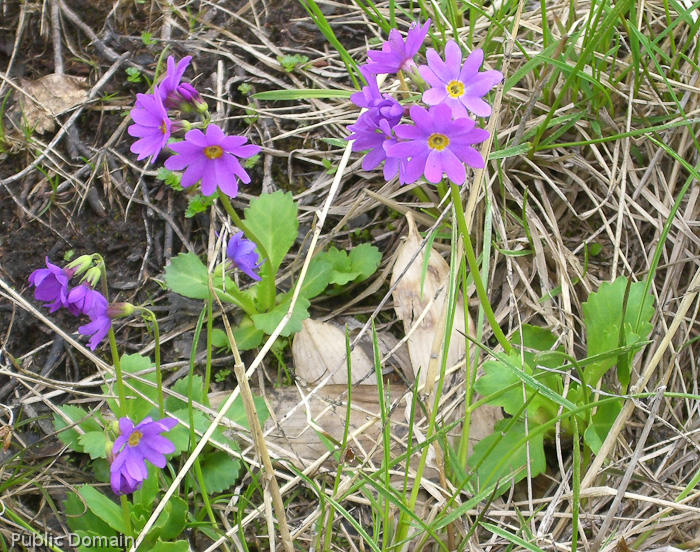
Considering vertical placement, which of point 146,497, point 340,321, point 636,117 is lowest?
Answer: point 146,497

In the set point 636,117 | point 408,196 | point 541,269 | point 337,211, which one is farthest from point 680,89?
point 337,211

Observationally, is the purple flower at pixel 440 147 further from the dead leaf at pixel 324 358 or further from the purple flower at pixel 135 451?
the purple flower at pixel 135 451

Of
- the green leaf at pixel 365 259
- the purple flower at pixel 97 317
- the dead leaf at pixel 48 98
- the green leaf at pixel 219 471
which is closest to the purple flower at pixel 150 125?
the purple flower at pixel 97 317

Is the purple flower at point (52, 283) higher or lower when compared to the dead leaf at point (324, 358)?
higher

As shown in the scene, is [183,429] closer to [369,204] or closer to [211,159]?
[211,159]

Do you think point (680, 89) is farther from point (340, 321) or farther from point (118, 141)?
point (118, 141)

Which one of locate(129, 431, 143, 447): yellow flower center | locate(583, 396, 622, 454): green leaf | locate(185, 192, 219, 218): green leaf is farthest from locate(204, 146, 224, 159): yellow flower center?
locate(583, 396, 622, 454): green leaf
